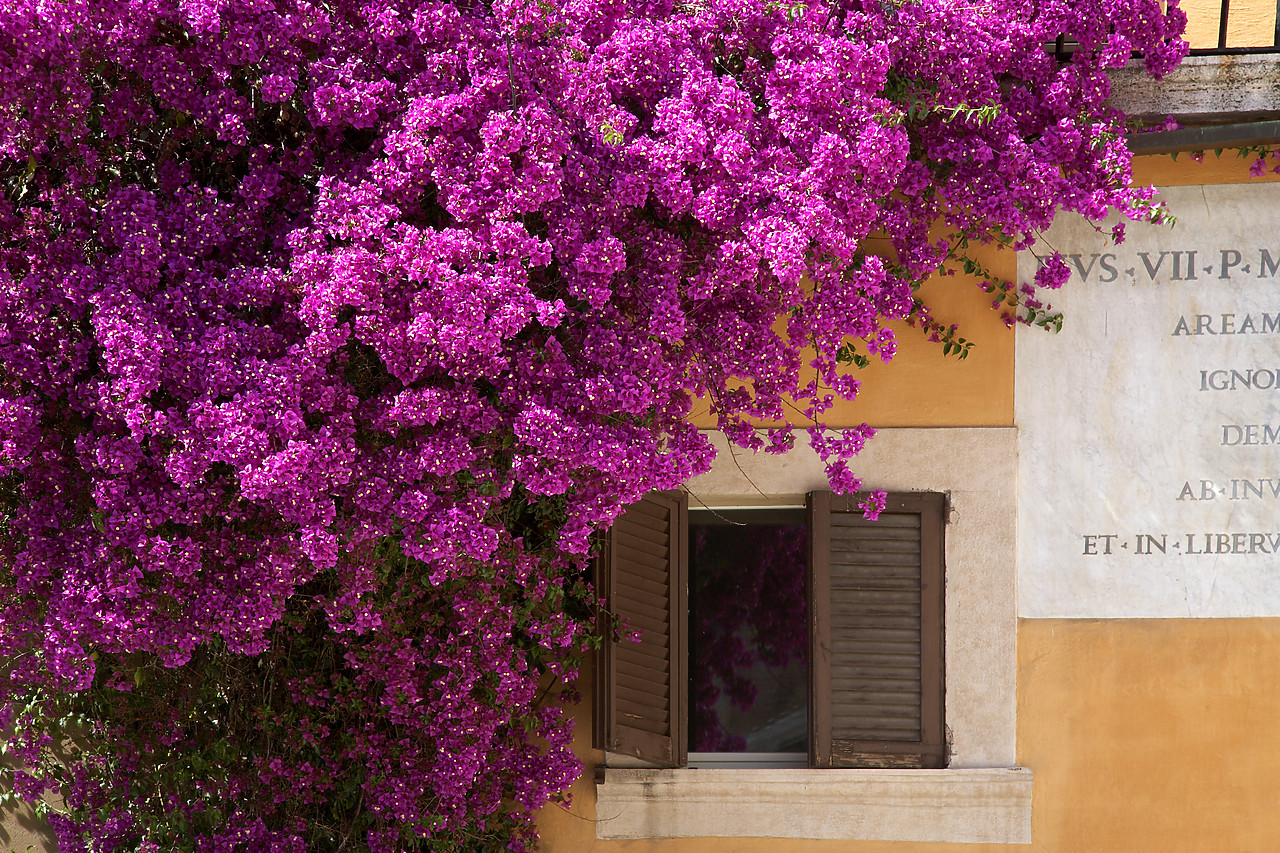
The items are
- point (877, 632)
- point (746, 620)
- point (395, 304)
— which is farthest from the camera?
point (746, 620)

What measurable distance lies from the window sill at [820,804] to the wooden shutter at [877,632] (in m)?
0.10

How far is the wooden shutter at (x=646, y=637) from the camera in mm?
5250

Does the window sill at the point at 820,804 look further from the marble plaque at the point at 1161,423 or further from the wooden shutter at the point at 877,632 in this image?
the marble plaque at the point at 1161,423

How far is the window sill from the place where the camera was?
536 cm

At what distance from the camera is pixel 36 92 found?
3982mm

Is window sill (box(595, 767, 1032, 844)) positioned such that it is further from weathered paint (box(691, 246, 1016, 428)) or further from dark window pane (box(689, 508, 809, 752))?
dark window pane (box(689, 508, 809, 752))

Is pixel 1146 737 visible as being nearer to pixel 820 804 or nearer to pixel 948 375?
pixel 820 804

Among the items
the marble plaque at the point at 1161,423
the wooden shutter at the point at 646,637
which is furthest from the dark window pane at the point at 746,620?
the marble plaque at the point at 1161,423

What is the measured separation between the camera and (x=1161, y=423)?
17.8 feet

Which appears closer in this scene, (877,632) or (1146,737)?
(1146,737)

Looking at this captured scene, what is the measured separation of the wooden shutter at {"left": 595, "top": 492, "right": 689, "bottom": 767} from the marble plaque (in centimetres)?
152

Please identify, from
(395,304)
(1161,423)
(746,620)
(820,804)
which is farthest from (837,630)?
(746,620)

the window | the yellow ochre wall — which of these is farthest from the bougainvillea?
the yellow ochre wall

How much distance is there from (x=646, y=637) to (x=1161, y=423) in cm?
241
